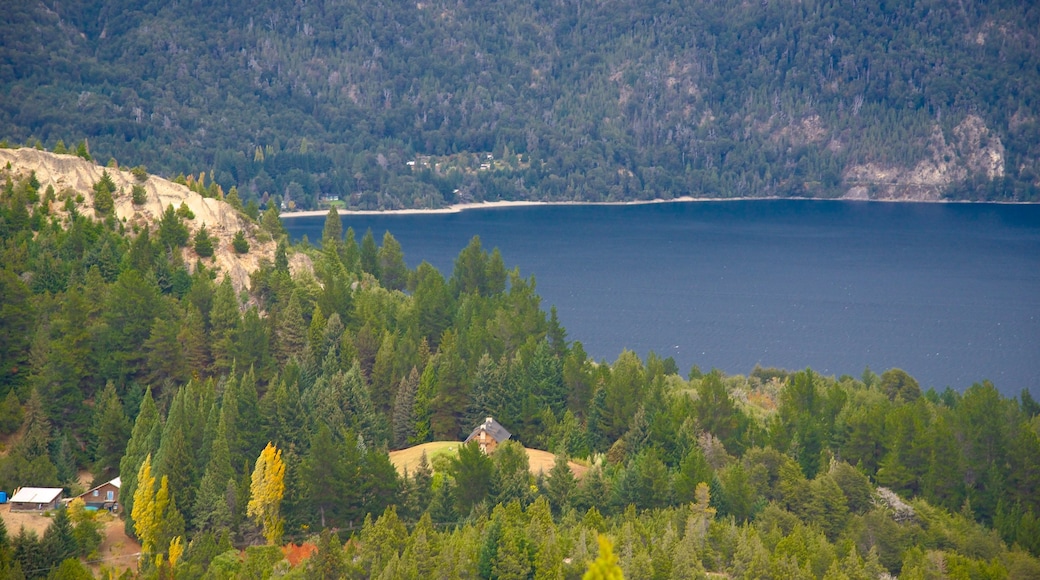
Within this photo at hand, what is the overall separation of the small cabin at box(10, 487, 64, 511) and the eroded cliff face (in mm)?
30598

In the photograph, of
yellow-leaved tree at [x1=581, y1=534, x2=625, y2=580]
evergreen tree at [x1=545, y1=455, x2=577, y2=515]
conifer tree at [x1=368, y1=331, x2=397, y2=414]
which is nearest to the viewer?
yellow-leaved tree at [x1=581, y1=534, x2=625, y2=580]

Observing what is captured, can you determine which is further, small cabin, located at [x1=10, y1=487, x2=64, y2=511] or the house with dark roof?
the house with dark roof

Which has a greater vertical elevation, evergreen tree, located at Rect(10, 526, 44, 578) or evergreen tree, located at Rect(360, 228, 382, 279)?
evergreen tree, located at Rect(360, 228, 382, 279)

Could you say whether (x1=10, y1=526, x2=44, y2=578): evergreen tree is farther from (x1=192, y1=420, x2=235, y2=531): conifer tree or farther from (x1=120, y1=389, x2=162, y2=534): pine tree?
(x1=192, y1=420, x2=235, y2=531): conifer tree

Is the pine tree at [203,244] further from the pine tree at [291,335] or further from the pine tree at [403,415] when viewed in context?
the pine tree at [403,415]

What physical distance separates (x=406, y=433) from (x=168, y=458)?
18.6 metres

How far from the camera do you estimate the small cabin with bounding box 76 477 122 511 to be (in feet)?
246

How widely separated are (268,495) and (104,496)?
10280 millimetres

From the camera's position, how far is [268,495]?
72.2m

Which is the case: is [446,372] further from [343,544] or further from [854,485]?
[854,485]

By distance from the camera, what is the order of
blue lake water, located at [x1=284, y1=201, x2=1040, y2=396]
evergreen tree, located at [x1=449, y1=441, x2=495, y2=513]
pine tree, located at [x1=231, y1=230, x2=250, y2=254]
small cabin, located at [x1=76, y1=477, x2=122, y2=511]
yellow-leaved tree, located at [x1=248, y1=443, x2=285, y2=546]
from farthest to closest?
blue lake water, located at [x1=284, y1=201, x2=1040, y2=396] < pine tree, located at [x1=231, y1=230, x2=250, y2=254] < small cabin, located at [x1=76, y1=477, x2=122, y2=511] < evergreen tree, located at [x1=449, y1=441, x2=495, y2=513] < yellow-leaved tree, located at [x1=248, y1=443, x2=285, y2=546]

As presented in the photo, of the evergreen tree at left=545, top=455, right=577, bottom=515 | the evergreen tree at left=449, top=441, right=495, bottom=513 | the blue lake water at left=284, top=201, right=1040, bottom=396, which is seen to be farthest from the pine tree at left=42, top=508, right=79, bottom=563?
the blue lake water at left=284, top=201, right=1040, bottom=396

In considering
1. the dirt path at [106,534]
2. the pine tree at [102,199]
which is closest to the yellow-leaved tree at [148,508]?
the dirt path at [106,534]

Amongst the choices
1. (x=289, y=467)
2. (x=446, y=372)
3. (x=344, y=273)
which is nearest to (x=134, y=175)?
(x=344, y=273)
